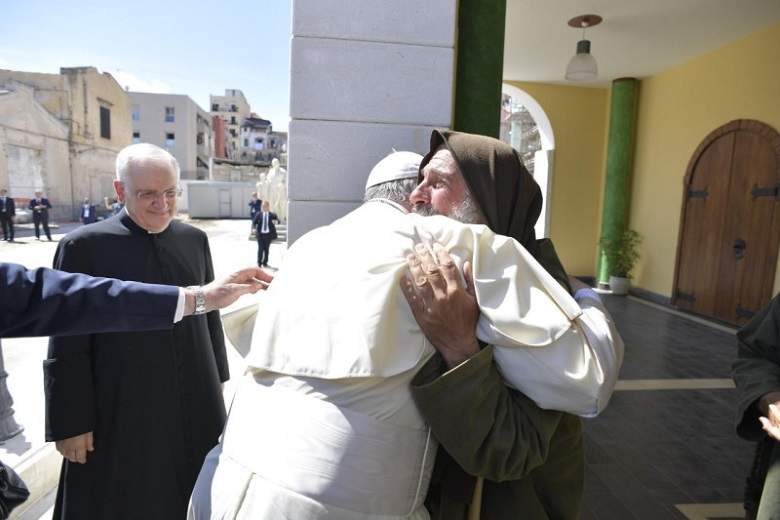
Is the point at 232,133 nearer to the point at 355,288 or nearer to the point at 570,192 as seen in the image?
the point at 570,192

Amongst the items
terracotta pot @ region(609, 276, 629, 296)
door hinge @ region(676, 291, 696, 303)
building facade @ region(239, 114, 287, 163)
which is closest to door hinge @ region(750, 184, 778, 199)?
door hinge @ region(676, 291, 696, 303)

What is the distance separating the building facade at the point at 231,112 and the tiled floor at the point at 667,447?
88.7 m

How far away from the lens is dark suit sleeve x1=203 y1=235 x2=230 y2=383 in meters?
2.44

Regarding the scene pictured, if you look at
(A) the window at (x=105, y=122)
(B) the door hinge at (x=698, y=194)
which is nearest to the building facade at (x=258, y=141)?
(A) the window at (x=105, y=122)

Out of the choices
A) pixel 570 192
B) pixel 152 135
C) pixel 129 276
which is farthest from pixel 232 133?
pixel 129 276

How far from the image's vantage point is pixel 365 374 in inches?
38.9

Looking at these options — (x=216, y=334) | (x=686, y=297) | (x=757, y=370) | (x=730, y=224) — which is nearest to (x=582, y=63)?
(x=730, y=224)

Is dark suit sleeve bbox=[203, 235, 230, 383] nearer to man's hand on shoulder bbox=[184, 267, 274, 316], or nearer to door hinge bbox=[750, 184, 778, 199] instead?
man's hand on shoulder bbox=[184, 267, 274, 316]

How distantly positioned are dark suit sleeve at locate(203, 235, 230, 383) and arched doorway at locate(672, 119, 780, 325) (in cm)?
775

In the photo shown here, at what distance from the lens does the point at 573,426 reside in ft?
4.39

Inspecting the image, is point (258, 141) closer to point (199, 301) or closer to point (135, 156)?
point (135, 156)

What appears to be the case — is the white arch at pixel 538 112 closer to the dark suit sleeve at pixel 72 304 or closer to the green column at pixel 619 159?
the green column at pixel 619 159

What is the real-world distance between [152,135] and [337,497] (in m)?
65.8

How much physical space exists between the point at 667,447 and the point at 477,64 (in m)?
3.30
